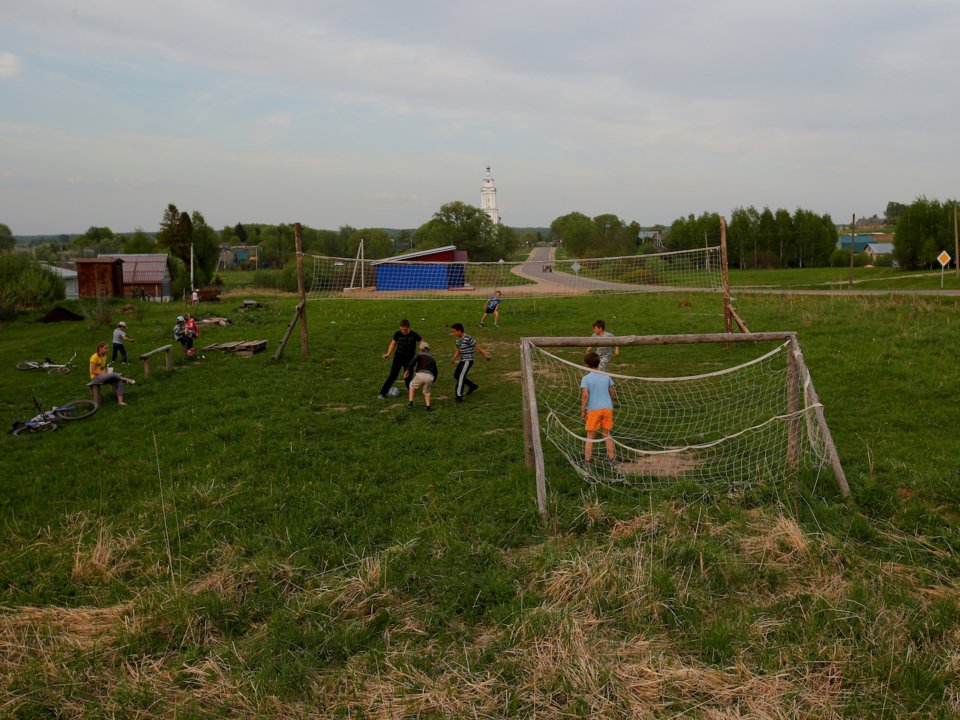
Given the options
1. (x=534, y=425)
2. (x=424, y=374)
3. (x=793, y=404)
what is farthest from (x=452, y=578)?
(x=424, y=374)

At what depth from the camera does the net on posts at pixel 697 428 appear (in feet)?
26.5

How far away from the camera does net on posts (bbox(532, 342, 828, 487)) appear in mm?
8078

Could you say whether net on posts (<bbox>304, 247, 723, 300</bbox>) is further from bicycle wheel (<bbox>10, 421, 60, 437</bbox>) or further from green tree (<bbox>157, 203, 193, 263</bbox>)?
green tree (<bbox>157, 203, 193, 263</bbox>)

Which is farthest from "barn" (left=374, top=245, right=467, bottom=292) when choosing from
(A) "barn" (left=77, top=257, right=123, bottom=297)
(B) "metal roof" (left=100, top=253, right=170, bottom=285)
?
(B) "metal roof" (left=100, top=253, right=170, bottom=285)

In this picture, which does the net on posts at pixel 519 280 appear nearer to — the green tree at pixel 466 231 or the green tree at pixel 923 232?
the green tree at pixel 923 232

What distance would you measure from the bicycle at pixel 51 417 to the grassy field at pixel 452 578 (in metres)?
0.49

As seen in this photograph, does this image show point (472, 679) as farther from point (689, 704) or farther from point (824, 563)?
point (824, 563)

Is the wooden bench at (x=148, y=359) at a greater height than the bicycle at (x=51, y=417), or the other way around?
the wooden bench at (x=148, y=359)

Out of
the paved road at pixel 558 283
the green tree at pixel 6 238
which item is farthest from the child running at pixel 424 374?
the green tree at pixel 6 238

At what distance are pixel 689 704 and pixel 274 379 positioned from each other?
1126 centimetres

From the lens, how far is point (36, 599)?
18.7 ft

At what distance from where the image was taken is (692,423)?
10.2 meters

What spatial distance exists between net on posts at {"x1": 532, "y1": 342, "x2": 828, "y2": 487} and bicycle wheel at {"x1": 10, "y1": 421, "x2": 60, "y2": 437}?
7.73 meters

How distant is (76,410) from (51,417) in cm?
78
